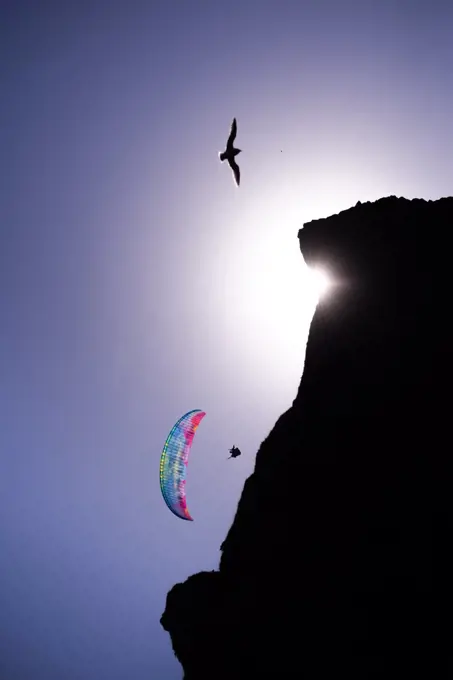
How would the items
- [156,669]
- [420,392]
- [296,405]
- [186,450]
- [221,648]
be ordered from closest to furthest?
[420,392], [221,648], [296,405], [186,450], [156,669]

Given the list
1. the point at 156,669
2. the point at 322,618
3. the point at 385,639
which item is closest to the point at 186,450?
the point at 322,618

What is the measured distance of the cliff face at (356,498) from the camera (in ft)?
29.6

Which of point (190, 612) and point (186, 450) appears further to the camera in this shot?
point (186, 450)

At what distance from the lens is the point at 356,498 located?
1055cm

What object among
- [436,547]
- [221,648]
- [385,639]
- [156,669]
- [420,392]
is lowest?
Result: [156,669]

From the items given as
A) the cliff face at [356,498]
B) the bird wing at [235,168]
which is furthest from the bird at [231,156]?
the cliff face at [356,498]

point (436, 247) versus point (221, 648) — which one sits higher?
point (436, 247)

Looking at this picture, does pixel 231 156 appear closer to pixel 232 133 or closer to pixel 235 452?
pixel 232 133

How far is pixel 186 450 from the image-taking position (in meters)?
19.1

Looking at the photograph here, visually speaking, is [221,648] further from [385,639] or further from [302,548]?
[385,639]

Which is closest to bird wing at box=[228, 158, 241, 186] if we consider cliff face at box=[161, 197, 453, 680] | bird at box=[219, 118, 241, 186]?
bird at box=[219, 118, 241, 186]

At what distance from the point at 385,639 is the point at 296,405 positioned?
7255mm

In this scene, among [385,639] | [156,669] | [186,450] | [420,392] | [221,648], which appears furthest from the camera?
[156,669]

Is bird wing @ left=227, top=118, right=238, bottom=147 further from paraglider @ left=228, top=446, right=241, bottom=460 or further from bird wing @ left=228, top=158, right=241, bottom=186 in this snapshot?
paraglider @ left=228, top=446, right=241, bottom=460
